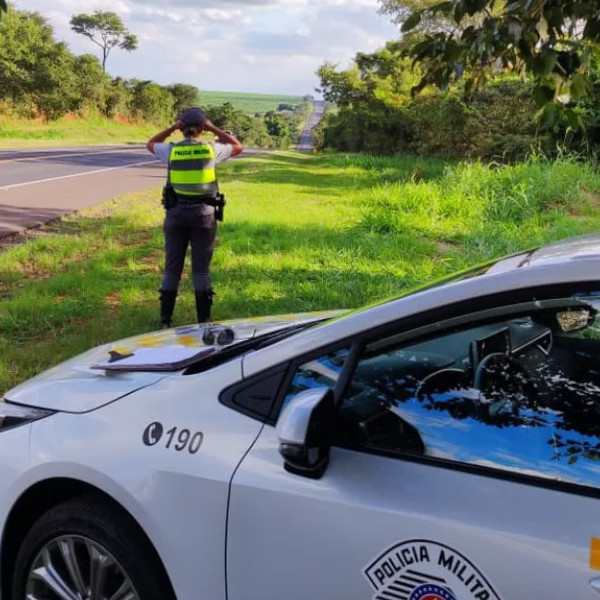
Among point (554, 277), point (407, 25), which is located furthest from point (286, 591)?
point (407, 25)

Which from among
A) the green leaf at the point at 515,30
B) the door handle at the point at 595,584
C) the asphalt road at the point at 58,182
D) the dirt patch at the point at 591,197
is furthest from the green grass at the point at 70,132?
→ the door handle at the point at 595,584

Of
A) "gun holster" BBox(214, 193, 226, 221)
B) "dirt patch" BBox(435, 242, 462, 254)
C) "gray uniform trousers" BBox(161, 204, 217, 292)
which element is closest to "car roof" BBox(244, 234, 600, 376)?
"gray uniform trousers" BBox(161, 204, 217, 292)

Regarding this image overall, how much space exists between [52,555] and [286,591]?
0.86m

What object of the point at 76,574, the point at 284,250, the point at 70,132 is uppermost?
the point at 70,132

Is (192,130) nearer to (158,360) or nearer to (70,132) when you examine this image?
(158,360)

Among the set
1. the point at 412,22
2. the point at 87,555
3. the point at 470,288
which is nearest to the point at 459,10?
the point at 412,22

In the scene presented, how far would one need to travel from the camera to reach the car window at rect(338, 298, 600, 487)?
167 centimetres

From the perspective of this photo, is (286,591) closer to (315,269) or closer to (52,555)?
(52,555)

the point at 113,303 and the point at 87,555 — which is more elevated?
the point at 87,555

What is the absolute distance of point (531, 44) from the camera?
297 centimetres

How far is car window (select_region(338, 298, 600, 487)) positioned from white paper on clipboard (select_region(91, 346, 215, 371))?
73 centimetres

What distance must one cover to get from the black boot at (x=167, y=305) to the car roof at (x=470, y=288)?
4.00 metres

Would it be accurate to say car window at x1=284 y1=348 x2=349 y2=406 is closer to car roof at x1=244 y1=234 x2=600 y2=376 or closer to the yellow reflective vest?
car roof at x1=244 y1=234 x2=600 y2=376

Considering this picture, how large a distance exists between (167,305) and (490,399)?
14.8 ft
